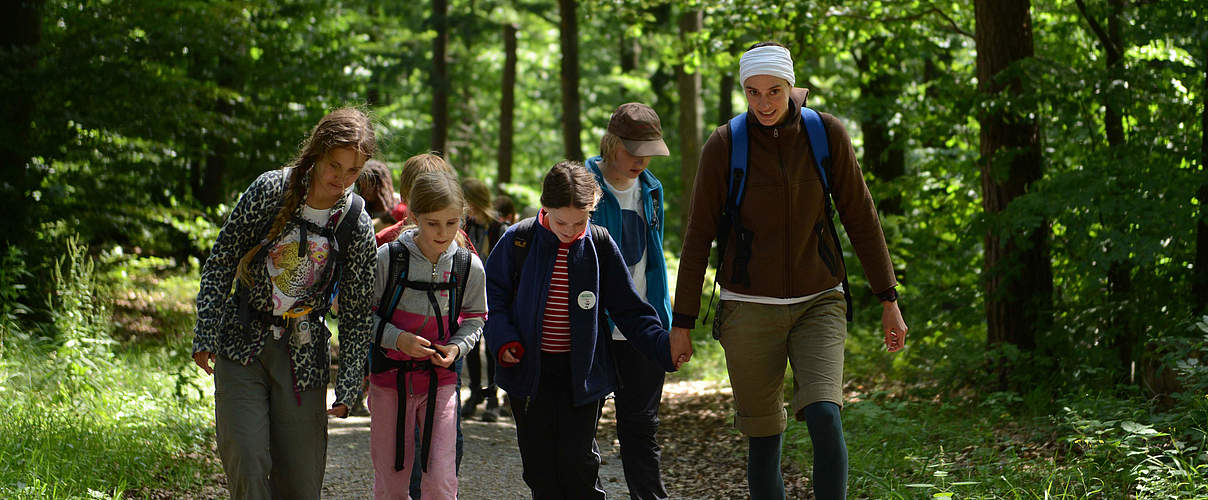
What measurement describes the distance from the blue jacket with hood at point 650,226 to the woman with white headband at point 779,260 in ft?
2.91

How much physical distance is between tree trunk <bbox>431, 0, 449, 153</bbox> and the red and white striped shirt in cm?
2136

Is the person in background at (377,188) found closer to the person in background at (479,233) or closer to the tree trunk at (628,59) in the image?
the person in background at (479,233)

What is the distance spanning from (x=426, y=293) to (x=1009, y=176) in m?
5.38

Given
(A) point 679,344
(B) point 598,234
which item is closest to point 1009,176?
Result: (B) point 598,234

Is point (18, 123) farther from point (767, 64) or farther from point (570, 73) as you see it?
point (570, 73)

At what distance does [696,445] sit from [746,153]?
450 centimetres

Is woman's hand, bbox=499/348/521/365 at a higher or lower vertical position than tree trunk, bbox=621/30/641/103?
lower

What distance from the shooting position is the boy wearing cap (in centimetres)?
498

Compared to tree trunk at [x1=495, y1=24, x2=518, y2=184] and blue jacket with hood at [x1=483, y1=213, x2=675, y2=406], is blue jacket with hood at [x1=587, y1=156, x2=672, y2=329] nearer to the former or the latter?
Answer: blue jacket with hood at [x1=483, y1=213, x2=675, y2=406]

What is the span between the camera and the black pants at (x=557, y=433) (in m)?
4.52

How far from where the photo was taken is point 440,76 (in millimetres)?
26188

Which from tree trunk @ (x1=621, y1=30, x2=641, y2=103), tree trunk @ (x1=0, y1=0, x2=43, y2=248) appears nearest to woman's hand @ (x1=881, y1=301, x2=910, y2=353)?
tree trunk @ (x1=0, y1=0, x2=43, y2=248)

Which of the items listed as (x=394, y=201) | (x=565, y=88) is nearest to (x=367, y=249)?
(x=394, y=201)

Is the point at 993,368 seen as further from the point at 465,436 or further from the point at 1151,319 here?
the point at 465,436
